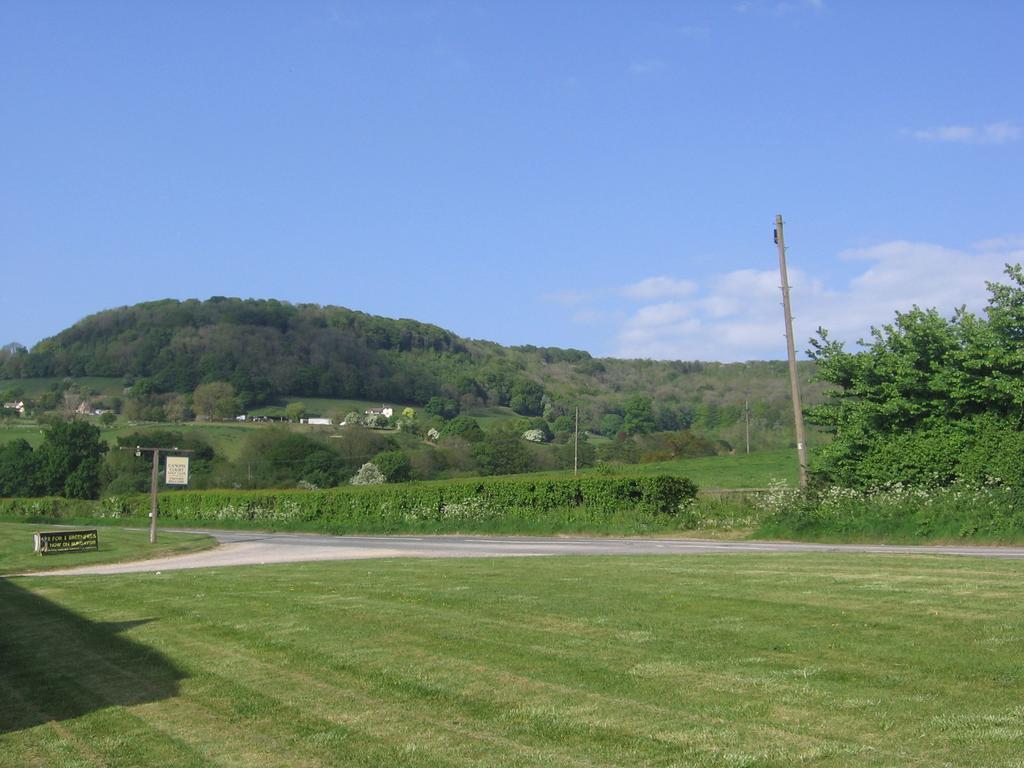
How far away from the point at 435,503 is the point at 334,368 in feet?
324

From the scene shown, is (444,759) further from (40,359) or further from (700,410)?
(40,359)

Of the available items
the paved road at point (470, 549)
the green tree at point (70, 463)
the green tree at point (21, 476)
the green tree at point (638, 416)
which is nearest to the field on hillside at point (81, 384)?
the green tree at point (21, 476)

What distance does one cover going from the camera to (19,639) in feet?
42.2

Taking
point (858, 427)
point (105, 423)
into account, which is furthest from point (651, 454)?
point (105, 423)

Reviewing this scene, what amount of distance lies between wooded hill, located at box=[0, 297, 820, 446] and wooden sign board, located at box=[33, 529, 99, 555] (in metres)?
87.1

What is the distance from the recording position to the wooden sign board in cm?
3278

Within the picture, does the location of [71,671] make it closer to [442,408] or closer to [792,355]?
[792,355]

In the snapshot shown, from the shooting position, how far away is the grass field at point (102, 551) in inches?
1164

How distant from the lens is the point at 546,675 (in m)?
8.64

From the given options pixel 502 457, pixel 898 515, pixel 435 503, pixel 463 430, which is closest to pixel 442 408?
pixel 463 430

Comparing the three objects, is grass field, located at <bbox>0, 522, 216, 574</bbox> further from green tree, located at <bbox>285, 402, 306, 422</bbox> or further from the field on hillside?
the field on hillside

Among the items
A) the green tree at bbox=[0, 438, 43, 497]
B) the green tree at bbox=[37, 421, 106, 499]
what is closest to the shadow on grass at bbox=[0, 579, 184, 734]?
the green tree at bbox=[37, 421, 106, 499]

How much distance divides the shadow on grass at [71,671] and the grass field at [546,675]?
0.04m

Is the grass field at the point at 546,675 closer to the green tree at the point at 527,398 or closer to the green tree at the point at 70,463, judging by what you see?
the green tree at the point at 70,463
